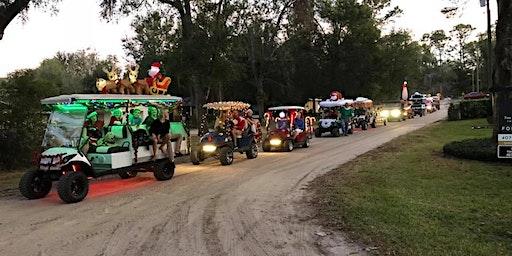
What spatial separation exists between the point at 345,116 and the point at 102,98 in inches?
768

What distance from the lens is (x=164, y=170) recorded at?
41.7 feet

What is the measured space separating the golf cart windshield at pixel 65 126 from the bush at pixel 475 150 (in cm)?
1152

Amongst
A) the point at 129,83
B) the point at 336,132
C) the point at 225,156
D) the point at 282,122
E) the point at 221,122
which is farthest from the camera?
Answer: the point at 336,132

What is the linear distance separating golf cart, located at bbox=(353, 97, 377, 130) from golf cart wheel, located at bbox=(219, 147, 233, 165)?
1775 centimetres

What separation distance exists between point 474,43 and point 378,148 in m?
86.5

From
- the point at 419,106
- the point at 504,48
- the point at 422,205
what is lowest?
the point at 422,205

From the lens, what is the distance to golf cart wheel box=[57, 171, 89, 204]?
9570mm

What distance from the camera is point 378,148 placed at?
1925cm

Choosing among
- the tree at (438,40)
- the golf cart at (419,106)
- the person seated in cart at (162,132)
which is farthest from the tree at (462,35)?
the person seated in cart at (162,132)

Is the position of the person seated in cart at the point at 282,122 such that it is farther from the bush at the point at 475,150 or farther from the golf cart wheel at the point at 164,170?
the golf cart wheel at the point at 164,170

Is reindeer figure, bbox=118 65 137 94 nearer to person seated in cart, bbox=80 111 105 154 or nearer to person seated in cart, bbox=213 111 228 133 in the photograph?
person seated in cart, bbox=80 111 105 154

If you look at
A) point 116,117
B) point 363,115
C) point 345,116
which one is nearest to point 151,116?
point 116,117

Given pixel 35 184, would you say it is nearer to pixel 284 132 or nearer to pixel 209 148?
pixel 209 148

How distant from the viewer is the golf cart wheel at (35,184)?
1016cm
